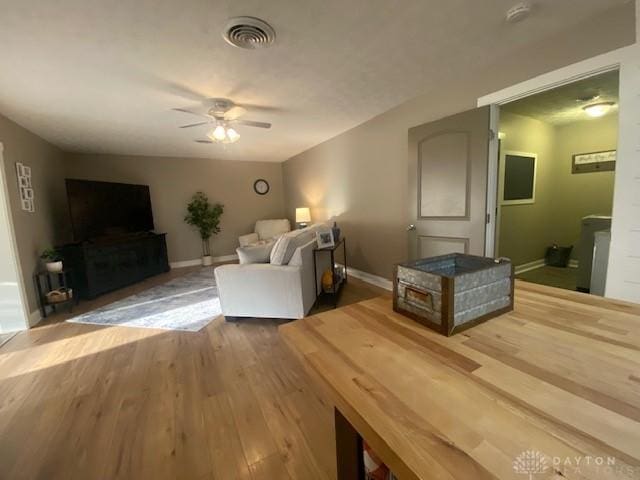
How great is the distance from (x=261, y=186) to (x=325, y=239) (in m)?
3.78

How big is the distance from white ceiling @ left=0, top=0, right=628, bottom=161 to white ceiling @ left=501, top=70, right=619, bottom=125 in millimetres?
1011

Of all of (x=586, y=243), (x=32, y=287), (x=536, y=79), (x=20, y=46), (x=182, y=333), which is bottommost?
(x=182, y=333)

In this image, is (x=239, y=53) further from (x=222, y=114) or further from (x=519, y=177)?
(x=519, y=177)

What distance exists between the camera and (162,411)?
1.60m

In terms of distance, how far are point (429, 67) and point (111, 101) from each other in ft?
9.87

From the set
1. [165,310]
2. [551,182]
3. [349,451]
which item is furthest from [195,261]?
[551,182]

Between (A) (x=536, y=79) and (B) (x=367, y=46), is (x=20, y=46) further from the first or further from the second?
(A) (x=536, y=79)

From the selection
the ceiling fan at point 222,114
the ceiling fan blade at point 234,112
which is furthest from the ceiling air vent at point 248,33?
the ceiling fan blade at point 234,112

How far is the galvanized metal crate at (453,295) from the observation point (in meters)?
0.74

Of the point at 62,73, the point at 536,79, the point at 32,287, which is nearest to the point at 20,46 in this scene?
the point at 62,73

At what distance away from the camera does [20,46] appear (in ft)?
5.70

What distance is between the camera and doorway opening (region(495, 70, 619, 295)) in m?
3.54

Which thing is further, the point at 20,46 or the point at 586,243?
the point at 586,243

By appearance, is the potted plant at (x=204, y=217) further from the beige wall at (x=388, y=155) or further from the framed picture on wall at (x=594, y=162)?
the framed picture on wall at (x=594, y=162)
